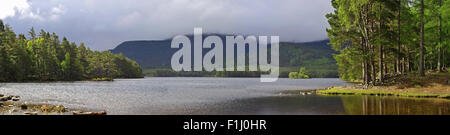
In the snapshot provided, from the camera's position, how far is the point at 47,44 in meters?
145

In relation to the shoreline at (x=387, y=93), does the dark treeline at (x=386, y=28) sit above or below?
above

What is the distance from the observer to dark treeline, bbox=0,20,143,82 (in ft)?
362

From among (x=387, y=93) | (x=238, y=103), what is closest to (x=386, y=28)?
(x=387, y=93)

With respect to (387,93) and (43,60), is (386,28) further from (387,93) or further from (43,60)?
(43,60)

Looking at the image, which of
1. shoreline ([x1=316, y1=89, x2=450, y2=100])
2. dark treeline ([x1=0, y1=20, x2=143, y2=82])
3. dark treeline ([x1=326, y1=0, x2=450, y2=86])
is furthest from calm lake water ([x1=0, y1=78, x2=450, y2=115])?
dark treeline ([x1=0, y1=20, x2=143, y2=82])

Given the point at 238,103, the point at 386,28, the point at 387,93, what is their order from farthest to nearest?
the point at 386,28, the point at 387,93, the point at 238,103

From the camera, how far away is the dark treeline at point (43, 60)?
362 feet

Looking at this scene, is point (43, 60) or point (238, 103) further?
point (43, 60)

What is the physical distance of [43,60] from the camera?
435 feet

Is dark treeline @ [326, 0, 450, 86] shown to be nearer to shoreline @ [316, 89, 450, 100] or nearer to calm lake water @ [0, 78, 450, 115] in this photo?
shoreline @ [316, 89, 450, 100]

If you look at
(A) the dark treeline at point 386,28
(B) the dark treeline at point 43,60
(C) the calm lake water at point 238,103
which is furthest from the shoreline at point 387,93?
(B) the dark treeline at point 43,60

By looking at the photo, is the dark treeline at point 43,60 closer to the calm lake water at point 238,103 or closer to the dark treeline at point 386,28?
the calm lake water at point 238,103
